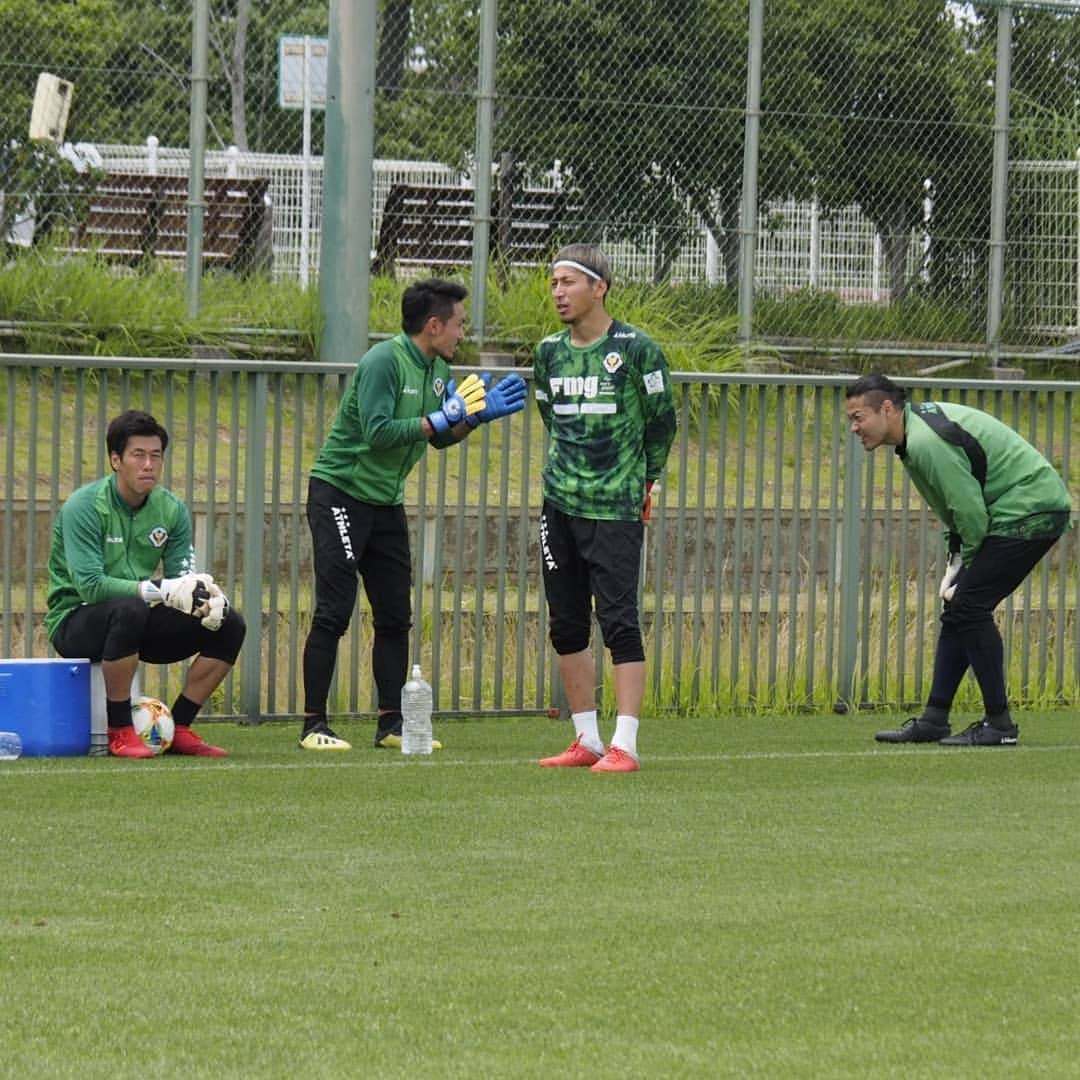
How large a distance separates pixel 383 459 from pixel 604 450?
1.03m

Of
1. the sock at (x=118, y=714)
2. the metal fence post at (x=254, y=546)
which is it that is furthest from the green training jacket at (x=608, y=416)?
the metal fence post at (x=254, y=546)

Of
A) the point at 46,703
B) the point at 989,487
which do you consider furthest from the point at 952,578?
the point at 46,703

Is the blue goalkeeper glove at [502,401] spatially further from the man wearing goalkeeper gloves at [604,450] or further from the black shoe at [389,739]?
the black shoe at [389,739]

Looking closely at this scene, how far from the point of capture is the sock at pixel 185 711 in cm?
888

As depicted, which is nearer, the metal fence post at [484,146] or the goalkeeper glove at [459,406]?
the goalkeeper glove at [459,406]

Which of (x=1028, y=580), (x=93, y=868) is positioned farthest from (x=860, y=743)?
(x=93, y=868)

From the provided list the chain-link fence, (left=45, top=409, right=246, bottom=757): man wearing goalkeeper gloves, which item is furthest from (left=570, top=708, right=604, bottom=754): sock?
the chain-link fence

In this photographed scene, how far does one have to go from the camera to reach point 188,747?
880 cm

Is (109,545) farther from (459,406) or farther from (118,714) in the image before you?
(459,406)

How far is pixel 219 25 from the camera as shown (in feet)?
50.9

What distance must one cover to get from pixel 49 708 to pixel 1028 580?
506 centimetres

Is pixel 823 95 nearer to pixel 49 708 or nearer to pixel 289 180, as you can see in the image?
pixel 289 180

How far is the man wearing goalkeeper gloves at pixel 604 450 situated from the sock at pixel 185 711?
1.42m

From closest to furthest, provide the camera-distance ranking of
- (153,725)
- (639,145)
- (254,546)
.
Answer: (153,725)
(254,546)
(639,145)
